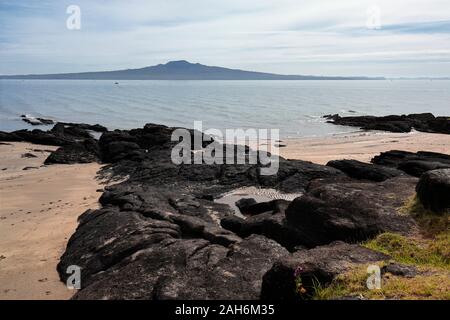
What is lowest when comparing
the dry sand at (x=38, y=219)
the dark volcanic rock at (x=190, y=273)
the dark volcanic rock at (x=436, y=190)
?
the dry sand at (x=38, y=219)

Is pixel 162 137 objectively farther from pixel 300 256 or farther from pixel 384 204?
pixel 300 256

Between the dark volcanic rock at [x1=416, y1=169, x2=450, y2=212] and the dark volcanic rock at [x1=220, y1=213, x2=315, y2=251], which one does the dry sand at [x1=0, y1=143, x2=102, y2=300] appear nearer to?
the dark volcanic rock at [x1=220, y1=213, x2=315, y2=251]

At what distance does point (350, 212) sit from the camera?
451 inches

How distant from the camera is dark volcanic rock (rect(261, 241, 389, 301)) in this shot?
7.43m

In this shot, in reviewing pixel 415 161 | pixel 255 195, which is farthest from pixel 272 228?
pixel 415 161

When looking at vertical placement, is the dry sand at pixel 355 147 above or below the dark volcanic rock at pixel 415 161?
below

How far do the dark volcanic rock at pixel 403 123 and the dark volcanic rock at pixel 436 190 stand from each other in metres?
48.1

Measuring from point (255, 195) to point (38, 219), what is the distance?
907cm

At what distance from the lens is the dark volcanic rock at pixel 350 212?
10688mm

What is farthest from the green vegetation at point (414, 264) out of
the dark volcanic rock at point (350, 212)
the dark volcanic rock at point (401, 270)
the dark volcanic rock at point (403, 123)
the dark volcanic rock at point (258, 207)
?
the dark volcanic rock at point (403, 123)

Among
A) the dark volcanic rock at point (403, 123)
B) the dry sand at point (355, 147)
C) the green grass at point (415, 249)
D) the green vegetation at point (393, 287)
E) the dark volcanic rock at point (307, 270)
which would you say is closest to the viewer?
the green vegetation at point (393, 287)

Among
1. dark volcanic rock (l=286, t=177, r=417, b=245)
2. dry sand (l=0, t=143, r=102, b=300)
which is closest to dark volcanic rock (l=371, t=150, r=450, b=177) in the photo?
dark volcanic rock (l=286, t=177, r=417, b=245)

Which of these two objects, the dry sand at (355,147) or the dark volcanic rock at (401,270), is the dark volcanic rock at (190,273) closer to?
the dark volcanic rock at (401,270)

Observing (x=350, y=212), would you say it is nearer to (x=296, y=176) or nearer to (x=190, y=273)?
(x=190, y=273)
